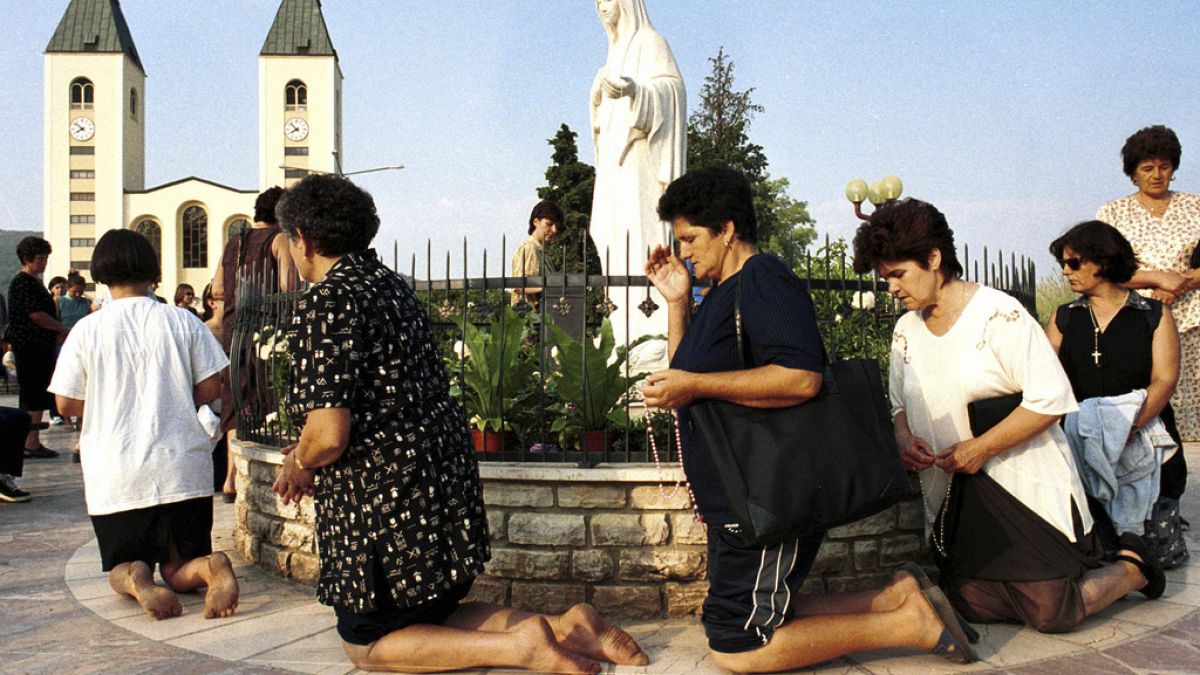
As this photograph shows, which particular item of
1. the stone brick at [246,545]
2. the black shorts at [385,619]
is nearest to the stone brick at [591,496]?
the black shorts at [385,619]

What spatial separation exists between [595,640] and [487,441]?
51.1 inches

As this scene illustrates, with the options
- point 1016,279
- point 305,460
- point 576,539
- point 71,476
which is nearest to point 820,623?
point 576,539

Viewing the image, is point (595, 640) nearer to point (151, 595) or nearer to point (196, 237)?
point (151, 595)

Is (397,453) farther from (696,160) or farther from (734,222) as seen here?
(696,160)

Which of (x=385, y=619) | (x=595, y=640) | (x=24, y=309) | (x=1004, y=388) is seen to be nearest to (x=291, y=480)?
(x=385, y=619)

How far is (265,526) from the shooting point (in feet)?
16.8

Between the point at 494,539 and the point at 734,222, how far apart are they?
1875 millimetres

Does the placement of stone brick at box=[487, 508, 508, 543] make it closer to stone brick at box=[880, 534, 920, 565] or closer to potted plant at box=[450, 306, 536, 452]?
potted plant at box=[450, 306, 536, 452]

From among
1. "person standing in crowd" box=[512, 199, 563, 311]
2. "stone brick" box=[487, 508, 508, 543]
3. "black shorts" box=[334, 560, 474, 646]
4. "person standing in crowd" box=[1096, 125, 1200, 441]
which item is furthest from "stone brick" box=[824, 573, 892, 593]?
"person standing in crowd" box=[512, 199, 563, 311]

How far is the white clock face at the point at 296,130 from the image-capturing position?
245ft

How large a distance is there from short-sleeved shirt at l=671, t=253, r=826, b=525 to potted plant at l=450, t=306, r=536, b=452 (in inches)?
53.1

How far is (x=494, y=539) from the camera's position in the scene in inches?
172

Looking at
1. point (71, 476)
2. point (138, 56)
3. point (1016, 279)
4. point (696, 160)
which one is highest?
point (138, 56)

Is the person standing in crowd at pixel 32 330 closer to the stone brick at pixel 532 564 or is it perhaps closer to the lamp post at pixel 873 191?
the stone brick at pixel 532 564
